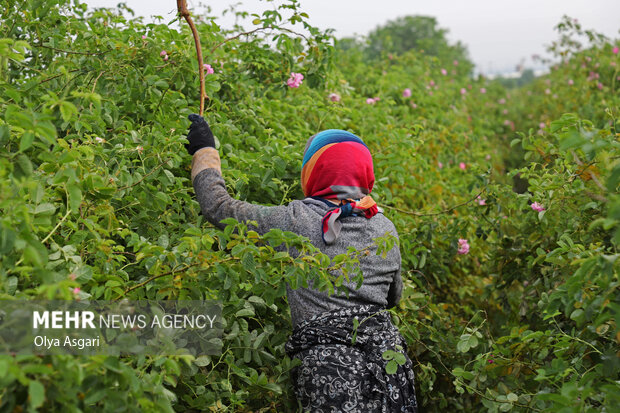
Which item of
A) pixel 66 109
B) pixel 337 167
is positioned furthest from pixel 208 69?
pixel 66 109

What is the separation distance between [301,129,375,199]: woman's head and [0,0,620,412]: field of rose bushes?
343 mm

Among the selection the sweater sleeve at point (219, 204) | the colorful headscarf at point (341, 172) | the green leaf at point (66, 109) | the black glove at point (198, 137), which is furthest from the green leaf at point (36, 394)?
the black glove at point (198, 137)

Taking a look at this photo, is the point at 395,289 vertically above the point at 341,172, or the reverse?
the point at 341,172

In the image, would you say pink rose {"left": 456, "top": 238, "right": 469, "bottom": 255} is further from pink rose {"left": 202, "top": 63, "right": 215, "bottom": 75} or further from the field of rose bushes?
pink rose {"left": 202, "top": 63, "right": 215, "bottom": 75}

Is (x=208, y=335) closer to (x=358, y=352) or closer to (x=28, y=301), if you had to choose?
(x=358, y=352)

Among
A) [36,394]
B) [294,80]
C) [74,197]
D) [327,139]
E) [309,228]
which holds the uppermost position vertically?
[294,80]

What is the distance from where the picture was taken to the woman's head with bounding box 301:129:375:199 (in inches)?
84.6

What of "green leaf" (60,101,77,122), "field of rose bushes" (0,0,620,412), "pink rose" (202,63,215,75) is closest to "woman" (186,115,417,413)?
"field of rose bushes" (0,0,620,412)

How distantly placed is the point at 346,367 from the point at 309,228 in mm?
482

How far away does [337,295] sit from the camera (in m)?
2.00

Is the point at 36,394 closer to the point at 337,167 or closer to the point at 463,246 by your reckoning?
the point at 337,167

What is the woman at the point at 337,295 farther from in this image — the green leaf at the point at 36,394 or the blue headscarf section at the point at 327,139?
the green leaf at the point at 36,394

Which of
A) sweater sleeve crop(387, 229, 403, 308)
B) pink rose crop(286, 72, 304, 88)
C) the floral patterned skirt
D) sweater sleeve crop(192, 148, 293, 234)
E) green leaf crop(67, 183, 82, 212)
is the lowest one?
the floral patterned skirt

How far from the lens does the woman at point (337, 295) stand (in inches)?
77.6
